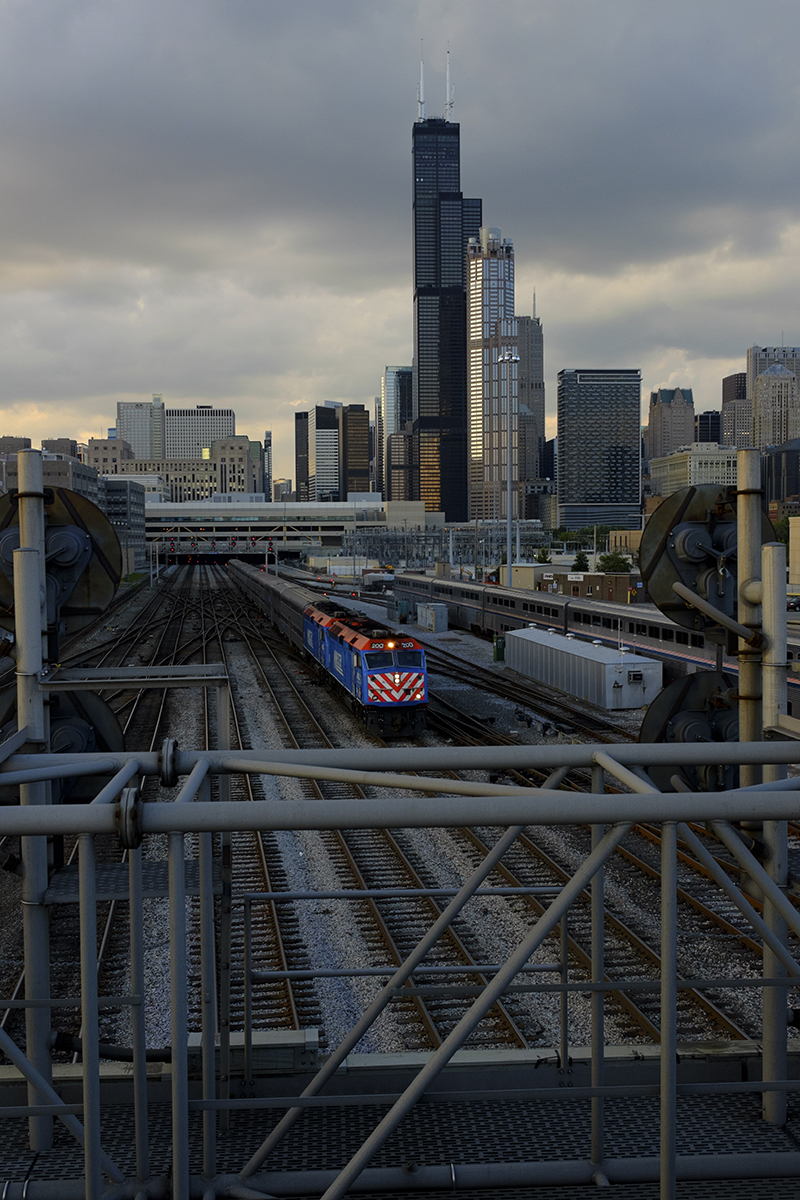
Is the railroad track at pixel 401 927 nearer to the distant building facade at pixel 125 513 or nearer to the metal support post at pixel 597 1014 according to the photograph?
the metal support post at pixel 597 1014

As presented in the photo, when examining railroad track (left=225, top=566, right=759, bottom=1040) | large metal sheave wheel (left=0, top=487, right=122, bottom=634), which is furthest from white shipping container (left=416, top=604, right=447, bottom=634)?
large metal sheave wheel (left=0, top=487, right=122, bottom=634)

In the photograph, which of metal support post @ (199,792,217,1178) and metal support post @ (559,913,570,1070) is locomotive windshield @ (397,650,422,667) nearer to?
metal support post @ (559,913,570,1070)

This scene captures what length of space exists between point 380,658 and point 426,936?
727 inches

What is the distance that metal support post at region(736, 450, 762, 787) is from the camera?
21.7 feet

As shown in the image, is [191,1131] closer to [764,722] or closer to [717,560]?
[764,722]

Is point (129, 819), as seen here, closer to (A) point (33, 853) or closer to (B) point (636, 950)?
(A) point (33, 853)

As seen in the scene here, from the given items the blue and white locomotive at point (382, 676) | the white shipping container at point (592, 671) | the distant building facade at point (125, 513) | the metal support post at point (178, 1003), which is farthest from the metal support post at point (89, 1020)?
the distant building facade at point (125, 513)

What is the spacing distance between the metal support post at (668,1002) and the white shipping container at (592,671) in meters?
20.8

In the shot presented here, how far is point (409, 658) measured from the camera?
23.3 meters

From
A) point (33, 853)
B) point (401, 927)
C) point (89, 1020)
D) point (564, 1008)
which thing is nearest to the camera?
point (89, 1020)

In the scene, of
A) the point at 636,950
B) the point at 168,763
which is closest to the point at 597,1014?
the point at 168,763

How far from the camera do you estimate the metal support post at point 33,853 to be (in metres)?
5.47

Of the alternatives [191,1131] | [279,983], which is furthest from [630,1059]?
[279,983]

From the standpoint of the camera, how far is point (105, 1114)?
5.98 metres
